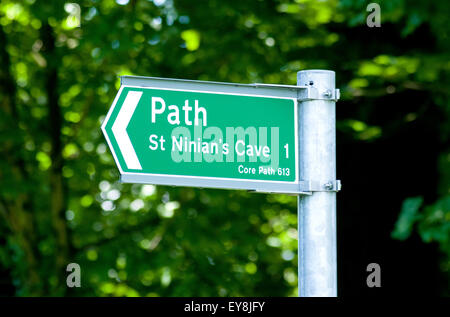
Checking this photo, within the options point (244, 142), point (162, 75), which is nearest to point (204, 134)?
point (244, 142)

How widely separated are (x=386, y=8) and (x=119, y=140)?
3931 millimetres

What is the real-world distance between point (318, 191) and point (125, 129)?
1.96ft

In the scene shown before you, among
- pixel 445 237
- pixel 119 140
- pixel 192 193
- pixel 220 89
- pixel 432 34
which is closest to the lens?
pixel 119 140

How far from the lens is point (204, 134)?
7.81 feet

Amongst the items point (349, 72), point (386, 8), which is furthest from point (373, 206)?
point (386, 8)

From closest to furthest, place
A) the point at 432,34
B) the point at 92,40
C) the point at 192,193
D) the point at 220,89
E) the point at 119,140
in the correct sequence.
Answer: the point at 119,140 → the point at 220,89 → the point at 92,40 → the point at 432,34 → the point at 192,193

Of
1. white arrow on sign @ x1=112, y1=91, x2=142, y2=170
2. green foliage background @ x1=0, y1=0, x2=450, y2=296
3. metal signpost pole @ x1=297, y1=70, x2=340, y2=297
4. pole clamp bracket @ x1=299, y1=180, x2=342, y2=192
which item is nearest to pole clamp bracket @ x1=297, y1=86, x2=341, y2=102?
metal signpost pole @ x1=297, y1=70, x2=340, y2=297

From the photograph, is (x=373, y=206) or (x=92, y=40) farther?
(x=373, y=206)

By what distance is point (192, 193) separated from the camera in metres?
8.22

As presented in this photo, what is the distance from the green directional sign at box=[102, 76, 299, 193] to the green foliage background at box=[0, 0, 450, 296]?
4.24 m

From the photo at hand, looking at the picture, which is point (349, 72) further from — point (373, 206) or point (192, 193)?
point (192, 193)

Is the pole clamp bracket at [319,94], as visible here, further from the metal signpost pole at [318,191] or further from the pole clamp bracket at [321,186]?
the pole clamp bracket at [321,186]

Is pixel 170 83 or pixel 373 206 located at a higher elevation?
pixel 373 206

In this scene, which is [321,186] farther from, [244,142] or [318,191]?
[244,142]
